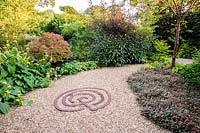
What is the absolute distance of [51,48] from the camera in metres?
7.02

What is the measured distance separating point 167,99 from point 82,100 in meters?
1.59

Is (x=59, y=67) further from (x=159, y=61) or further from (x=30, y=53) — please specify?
(x=159, y=61)

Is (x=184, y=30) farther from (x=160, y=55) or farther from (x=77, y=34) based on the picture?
(x=77, y=34)

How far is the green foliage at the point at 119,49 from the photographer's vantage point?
24.2 feet

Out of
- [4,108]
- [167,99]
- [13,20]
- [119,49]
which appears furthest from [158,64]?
[13,20]

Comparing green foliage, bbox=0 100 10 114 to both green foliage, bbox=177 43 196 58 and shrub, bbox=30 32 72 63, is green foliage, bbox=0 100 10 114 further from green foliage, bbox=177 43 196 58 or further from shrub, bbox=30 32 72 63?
green foliage, bbox=177 43 196 58

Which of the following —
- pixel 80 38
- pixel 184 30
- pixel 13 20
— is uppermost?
pixel 13 20

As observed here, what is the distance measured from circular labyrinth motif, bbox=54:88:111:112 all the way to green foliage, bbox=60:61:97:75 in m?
1.41

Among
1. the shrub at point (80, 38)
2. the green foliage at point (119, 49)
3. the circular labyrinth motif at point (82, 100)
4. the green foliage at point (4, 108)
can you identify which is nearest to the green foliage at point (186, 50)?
the green foliage at point (119, 49)

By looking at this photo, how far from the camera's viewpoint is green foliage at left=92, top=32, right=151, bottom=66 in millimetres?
7371

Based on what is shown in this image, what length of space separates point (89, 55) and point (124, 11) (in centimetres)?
180

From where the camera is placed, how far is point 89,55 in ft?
25.6

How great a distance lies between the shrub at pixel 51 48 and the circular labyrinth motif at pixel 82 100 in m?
1.73

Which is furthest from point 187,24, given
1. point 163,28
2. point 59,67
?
point 59,67
